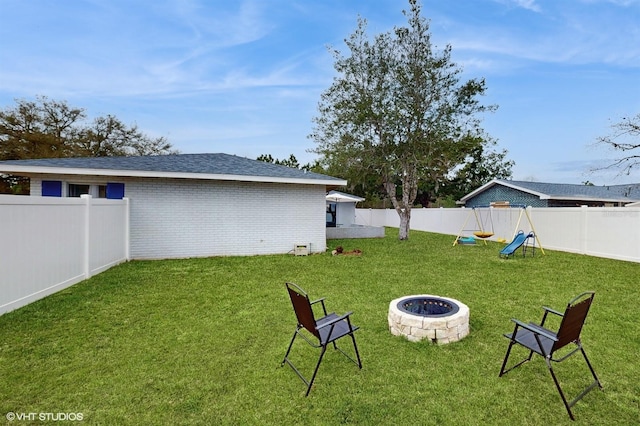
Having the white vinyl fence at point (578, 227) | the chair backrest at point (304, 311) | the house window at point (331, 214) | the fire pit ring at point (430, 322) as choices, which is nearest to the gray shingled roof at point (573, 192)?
the white vinyl fence at point (578, 227)

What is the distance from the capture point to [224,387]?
2.86m

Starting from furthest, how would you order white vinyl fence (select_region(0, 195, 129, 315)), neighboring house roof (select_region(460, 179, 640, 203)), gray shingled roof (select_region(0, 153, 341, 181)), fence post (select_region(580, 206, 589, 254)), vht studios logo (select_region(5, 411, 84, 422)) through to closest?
1. neighboring house roof (select_region(460, 179, 640, 203))
2. fence post (select_region(580, 206, 589, 254))
3. gray shingled roof (select_region(0, 153, 341, 181))
4. white vinyl fence (select_region(0, 195, 129, 315))
5. vht studios logo (select_region(5, 411, 84, 422))

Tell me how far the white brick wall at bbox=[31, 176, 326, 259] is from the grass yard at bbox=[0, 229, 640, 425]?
3.17 meters

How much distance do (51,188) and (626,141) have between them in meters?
21.2

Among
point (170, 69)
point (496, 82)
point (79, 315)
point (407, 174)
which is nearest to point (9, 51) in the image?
point (170, 69)

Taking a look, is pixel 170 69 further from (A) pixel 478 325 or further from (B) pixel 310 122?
(A) pixel 478 325

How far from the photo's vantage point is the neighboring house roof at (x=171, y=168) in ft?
27.9

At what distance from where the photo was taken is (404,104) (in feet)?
46.6

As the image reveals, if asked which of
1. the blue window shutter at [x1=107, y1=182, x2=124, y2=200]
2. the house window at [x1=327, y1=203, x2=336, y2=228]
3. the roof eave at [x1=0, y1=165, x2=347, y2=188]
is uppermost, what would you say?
the roof eave at [x1=0, y1=165, x2=347, y2=188]

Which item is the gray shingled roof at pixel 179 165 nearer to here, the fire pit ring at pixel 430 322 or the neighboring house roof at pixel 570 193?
the fire pit ring at pixel 430 322

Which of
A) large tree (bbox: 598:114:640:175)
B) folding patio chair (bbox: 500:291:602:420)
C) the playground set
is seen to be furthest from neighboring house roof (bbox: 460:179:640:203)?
folding patio chair (bbox: 500:291:602:420)

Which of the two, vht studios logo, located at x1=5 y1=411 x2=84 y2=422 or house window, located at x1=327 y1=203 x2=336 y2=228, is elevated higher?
house window, located at x1=327 y1=203 x2=336 y2=228

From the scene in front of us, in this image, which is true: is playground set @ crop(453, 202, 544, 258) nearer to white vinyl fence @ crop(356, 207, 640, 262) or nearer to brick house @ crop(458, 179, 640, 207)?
white vinyl fence @ crop(356, 207, 640, 262)

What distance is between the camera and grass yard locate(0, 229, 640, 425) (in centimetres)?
254
